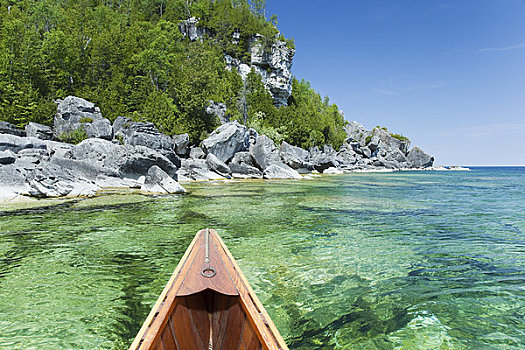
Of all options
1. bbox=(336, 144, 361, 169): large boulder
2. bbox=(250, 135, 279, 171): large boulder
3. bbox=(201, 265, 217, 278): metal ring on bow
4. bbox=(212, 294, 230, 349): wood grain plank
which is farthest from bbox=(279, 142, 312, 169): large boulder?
bbox=(212, 294, 230, 349): wood grain plank

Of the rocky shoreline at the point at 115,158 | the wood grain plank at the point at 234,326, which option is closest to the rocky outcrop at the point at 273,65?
the rocky shoreline at the point at 115,158

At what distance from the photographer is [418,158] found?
371 ft

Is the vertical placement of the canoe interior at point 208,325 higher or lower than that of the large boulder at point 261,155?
lower

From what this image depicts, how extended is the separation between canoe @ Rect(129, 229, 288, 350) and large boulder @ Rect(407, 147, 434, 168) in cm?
12284

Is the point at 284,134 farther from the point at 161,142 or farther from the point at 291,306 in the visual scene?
the point at 291,306

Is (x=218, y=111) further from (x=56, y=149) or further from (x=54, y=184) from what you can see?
(x=54, y=184)

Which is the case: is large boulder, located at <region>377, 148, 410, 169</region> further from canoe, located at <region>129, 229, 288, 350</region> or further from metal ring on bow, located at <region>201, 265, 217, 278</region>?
canoe, located at <region>129, 229, 288, 350</region>

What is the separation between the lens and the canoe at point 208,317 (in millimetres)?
2699

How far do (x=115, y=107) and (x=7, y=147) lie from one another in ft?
78.9

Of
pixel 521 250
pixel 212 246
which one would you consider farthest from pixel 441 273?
pixel 212 246

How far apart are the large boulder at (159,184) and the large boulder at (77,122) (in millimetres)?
15141

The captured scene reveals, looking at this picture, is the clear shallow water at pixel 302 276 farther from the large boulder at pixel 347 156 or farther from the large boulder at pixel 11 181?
the large boulder at pixel 347 156

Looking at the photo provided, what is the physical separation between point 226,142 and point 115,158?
17214mm

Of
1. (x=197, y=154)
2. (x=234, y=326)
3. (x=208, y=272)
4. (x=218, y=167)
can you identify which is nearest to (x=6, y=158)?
(x=208, y=272)
